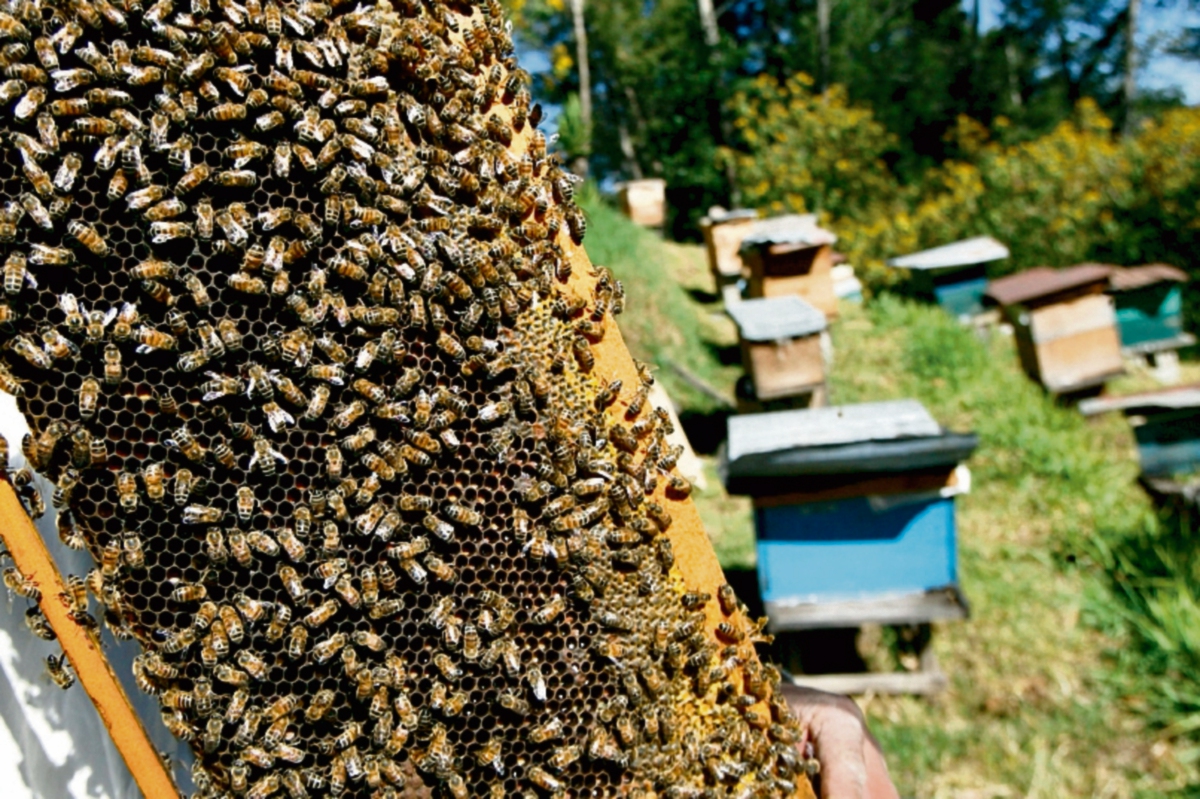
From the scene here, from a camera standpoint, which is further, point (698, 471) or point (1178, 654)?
point (1178, 654)

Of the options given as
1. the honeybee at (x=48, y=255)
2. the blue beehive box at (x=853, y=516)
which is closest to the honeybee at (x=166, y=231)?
the honeybee at (x=48, y=255)

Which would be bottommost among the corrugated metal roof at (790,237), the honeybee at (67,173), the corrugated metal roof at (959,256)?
the corrugated metal roof at (959,256)

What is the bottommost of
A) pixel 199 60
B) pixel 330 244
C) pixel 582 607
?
pixel 582 607

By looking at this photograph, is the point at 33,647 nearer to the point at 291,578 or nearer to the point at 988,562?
the point at 291,578

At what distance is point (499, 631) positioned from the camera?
1.89 m

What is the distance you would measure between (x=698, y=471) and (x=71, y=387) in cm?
158

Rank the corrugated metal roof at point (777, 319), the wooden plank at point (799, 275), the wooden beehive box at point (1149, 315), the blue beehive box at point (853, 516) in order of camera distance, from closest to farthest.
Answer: the blue beehive box at point (853, 516)
the corrugated metal roof at point (777, 319)
the wooden plank at point (799, 275)
the wooden beehive box at point (1149, 315)

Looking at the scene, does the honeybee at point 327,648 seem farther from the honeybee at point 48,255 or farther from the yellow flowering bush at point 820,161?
the yellow flowering bush at point 820,161

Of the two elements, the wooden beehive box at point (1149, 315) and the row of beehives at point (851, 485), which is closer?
the row of beehives at point (851, 485)

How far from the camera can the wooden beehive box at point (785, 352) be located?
9.38 m

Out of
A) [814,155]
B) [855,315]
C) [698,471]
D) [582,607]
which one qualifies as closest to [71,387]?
[582,607]

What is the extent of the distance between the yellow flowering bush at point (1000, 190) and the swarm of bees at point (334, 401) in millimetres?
16766

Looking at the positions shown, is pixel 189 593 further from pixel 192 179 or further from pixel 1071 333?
pixel 1071 333

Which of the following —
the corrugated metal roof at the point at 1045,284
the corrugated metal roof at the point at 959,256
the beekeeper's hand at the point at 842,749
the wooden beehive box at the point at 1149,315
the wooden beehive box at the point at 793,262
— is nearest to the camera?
the beekeeper's hand at the point at 842,749
